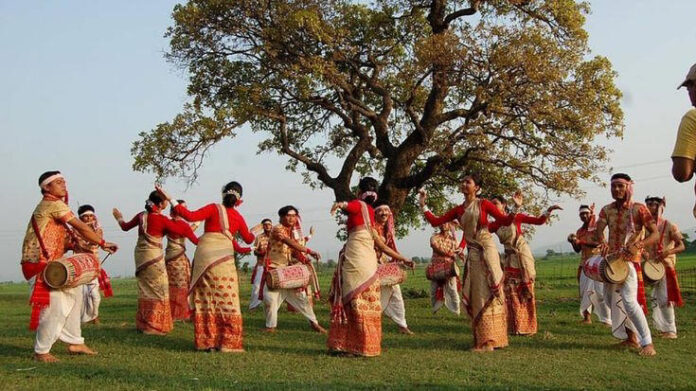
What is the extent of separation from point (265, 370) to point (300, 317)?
18.2 ft

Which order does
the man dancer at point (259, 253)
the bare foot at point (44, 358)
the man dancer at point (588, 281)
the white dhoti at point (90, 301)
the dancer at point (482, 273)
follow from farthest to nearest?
the man dancer at point (259, 253) → the man dancer at point (588, 281) → the white dhoti at point (90, 301) → the dancer at point (482, 273) → the bare foot at point (44, 358)

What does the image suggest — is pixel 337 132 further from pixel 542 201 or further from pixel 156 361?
pixel 156 361

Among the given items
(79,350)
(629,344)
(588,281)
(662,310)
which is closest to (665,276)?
(662,310)

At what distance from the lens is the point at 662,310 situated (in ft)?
32.8

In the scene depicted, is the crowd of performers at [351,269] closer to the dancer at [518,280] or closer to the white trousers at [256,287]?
the dancer at [518,280]

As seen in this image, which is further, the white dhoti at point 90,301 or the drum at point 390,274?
the white dhoti at point 90,301

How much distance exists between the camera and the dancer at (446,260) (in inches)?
504

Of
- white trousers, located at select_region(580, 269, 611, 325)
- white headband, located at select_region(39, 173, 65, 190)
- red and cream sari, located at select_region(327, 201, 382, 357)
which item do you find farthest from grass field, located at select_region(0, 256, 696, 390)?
white headband, located at select_region(39, 173, 65, 190)

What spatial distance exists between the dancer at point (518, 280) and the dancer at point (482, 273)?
4.10 feet

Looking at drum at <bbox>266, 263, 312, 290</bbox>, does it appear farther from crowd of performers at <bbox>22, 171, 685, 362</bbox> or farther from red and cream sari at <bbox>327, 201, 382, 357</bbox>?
red and cream sari at <bbox>327, 201, 382, 357</bbox>

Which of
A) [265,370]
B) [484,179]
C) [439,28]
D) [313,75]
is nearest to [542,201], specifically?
[484,179]

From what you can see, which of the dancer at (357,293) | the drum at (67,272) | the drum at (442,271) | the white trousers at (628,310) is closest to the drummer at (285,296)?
the dancer at (357,293)

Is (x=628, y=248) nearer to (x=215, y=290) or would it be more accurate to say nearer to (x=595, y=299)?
Result: (x=595, y=299)

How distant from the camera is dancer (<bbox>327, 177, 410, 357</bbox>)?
26.3ft
